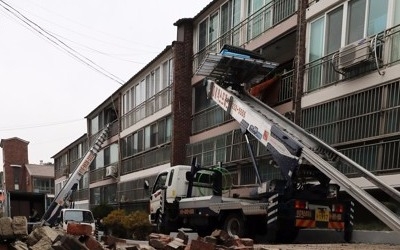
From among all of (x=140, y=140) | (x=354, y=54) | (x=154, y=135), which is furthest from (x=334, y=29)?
(x=140, y=140)

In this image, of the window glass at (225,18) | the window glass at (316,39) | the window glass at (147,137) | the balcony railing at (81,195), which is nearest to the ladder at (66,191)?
the window glass at (147,137)

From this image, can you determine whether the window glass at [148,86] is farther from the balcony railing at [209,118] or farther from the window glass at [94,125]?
the window glass at [94,125]

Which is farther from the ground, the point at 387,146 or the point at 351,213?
the point at 387,146

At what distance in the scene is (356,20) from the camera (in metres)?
11.6

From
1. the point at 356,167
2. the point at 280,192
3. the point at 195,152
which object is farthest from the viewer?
the point at 195,152

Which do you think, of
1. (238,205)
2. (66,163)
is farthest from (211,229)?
(66,163)

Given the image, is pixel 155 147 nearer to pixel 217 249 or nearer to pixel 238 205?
pixel 238 205

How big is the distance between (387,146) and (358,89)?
172 cm

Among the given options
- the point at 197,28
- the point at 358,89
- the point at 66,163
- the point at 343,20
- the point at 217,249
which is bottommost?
the point at 66,163

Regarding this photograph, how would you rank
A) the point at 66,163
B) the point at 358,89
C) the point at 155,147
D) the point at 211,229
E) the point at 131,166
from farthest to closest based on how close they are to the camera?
the point at 66,163 → the point at 131,166 → the point at 155,147 → the point at 211,229 → the point at 358,89

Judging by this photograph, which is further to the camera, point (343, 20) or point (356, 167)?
point (343, 20)

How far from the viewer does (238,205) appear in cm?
1047

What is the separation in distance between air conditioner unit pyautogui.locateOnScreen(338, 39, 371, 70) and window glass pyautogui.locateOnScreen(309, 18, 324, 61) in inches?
54.2

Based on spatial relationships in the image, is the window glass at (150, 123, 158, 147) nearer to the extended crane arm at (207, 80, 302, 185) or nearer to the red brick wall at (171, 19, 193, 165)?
the red brick wall at (171, 19, 193, 165)
